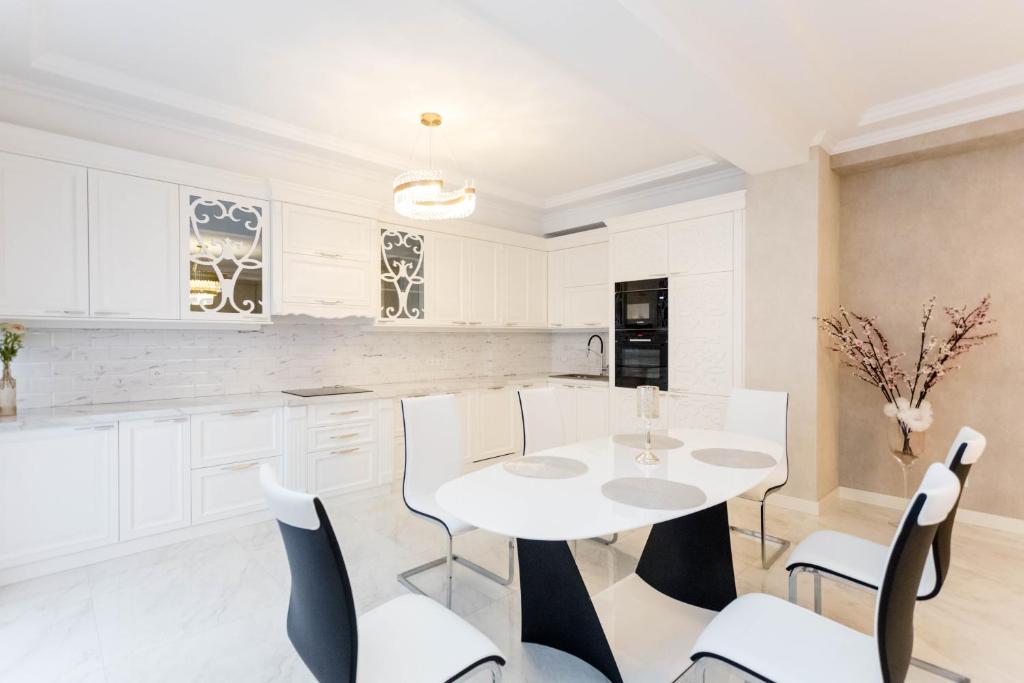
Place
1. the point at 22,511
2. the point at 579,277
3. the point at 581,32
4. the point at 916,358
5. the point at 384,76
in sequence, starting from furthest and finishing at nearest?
the point at 579,277 < the point at 916,358 < the point at 384,76 < the point at 22,511 < the point at 581,32

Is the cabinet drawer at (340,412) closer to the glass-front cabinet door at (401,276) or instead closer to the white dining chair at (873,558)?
the glass-front cabinet door at (401,276)

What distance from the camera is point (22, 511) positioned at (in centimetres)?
255

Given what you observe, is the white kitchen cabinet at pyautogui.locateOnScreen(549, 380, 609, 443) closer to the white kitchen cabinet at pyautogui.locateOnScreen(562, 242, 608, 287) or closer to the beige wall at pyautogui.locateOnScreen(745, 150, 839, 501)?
the white kitchen cabinet at pyautogui.locateOnScreen(562, 242, 608, 287)

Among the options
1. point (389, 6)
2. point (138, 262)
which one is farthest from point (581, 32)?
point (138, 262)

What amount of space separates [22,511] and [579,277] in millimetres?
4435

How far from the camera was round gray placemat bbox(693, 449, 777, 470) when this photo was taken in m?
2.10

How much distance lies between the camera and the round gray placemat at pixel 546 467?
1911mm

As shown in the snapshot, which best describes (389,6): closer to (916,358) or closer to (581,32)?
(581,32)

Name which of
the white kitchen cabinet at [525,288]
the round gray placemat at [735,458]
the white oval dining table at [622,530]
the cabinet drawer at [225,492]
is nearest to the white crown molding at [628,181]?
the white kitchen cabinet at [525,288]

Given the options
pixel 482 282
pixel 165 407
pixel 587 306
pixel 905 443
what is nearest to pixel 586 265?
A: pixel 587 306

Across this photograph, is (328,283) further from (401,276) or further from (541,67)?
(541,67)

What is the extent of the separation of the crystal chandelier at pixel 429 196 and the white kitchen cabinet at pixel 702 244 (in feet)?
6.17

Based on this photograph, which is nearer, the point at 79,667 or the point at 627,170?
the point at 79,667

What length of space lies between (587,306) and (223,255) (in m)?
3.26
